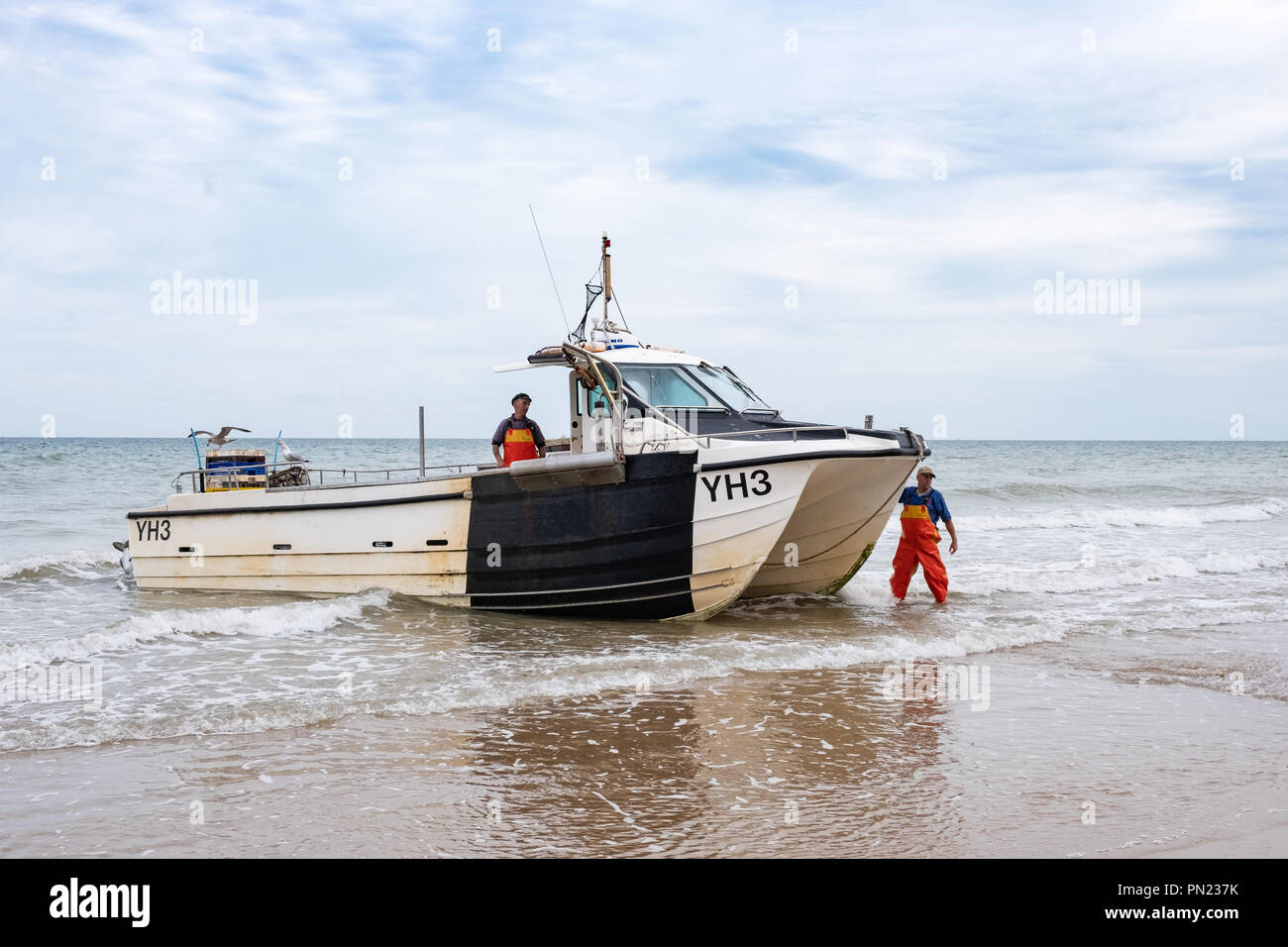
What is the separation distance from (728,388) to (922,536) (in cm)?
254

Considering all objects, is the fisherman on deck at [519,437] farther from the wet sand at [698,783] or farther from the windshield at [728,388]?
the wet sand at [698,783]

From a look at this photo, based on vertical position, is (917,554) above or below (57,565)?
above

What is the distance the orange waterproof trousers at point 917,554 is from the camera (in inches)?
412

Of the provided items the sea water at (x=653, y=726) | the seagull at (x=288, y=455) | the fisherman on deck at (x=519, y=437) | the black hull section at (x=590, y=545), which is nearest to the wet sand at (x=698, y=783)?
the sea water at (x=653, y=726)

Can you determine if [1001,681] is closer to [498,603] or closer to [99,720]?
[498,603]

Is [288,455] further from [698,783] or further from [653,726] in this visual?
[698,783]

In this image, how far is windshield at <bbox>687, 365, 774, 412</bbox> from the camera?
32.4 feet

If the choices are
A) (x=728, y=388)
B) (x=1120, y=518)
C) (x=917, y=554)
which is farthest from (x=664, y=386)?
(x=1120, y=518)

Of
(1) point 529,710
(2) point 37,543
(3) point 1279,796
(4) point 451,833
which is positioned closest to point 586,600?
(1) point 529,710

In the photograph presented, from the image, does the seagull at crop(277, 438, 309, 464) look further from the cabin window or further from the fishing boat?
the cabin window

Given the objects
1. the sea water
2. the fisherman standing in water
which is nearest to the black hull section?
the sea water

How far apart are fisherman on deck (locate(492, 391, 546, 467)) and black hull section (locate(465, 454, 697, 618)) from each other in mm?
536

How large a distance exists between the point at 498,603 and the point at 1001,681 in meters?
4.54

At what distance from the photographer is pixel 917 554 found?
10695 mm
